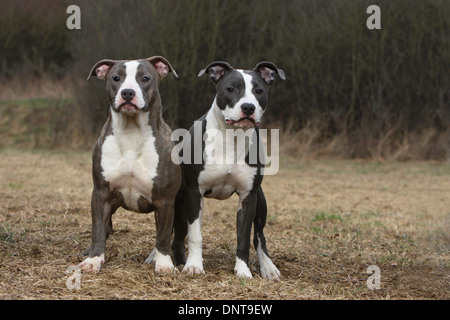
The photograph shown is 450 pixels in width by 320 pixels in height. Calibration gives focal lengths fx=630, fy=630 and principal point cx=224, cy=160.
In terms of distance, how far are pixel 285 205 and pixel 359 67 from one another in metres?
7.89

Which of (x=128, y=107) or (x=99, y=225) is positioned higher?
(x=128, y=107)

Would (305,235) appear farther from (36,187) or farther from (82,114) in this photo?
(82,114)

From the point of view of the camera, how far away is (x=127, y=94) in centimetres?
467

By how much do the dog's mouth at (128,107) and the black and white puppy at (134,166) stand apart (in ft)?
0.10

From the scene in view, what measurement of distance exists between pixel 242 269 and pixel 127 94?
1.71 metres

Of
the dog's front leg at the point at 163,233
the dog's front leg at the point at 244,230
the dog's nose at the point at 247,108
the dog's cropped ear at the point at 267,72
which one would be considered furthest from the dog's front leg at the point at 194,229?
the dog's cropped ear at the point at 267,72

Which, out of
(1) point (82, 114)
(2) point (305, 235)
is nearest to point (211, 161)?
(2) point (305, 235)

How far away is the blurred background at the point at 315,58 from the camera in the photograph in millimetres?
16547

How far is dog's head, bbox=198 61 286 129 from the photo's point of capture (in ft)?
16.6

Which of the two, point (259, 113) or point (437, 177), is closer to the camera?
point (259, 113)

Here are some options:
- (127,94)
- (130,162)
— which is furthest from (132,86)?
(130,162)

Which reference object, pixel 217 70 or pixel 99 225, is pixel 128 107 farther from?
pixel 217 70

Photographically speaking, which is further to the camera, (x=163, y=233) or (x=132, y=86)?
(x=163, y=233)

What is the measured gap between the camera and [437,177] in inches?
552
